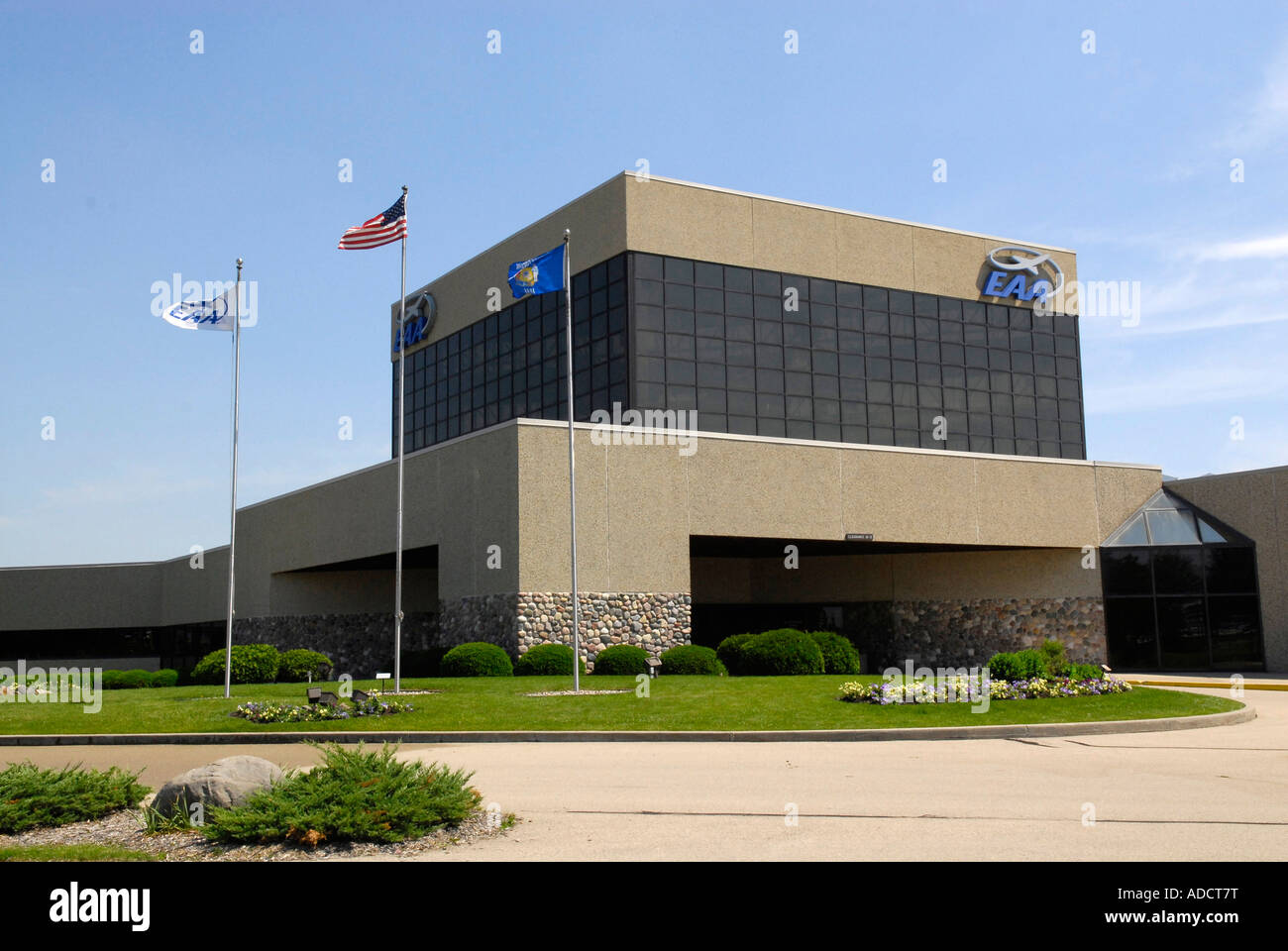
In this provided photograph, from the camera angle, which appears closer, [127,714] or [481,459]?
[127,714]

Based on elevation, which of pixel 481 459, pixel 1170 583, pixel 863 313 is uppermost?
pixel 863 313

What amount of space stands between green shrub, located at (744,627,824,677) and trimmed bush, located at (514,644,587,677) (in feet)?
14.7

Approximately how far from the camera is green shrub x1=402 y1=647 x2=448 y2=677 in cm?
3269

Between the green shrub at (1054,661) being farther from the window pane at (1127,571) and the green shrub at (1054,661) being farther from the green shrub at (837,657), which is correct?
the window pane at (1127,571)

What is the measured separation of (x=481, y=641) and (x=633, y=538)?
498 cm

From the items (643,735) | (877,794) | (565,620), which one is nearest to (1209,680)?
(565,620)

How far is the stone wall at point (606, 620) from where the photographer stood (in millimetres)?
30656

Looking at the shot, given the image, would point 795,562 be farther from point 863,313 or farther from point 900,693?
point 900,693

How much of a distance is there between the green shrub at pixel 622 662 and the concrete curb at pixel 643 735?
11492mm

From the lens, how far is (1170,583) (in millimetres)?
38125

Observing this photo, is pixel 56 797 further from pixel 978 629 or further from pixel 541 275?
pixel 978 629

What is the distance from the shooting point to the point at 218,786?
9.79 meters
